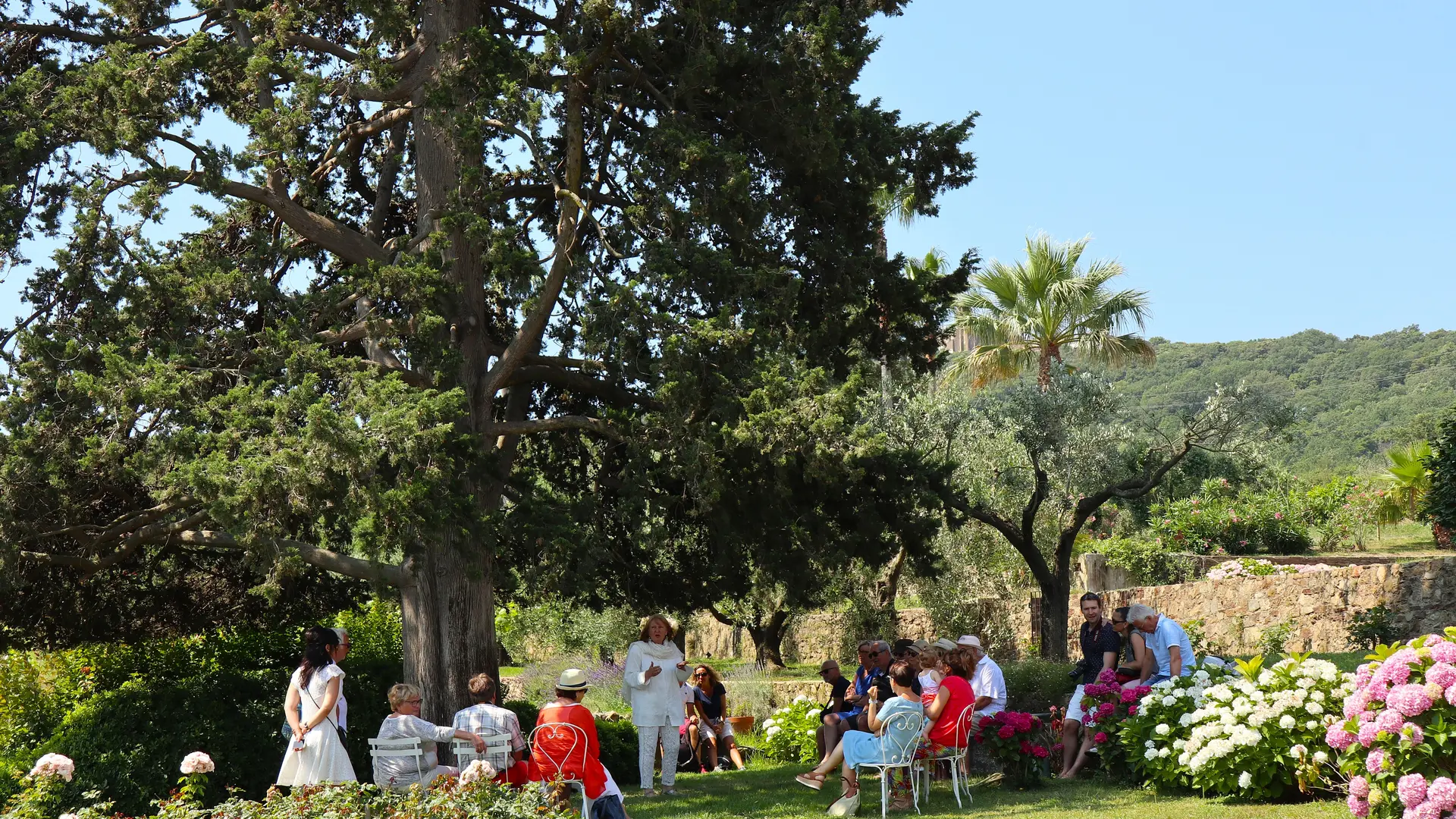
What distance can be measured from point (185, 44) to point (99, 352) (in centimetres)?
296

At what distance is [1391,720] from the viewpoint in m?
6.71

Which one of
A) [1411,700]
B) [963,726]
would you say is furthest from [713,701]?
[1411,700]

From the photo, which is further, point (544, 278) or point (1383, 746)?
point (544, 278)

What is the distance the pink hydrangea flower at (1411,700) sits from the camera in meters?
6.66

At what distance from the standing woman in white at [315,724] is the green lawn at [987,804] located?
269 centimetres

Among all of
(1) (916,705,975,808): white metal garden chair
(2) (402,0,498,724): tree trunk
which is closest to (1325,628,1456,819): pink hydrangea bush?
(1) (916,705,975,808): white metal garden chair

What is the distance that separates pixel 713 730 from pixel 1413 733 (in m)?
8.11

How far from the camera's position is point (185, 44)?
11.8m

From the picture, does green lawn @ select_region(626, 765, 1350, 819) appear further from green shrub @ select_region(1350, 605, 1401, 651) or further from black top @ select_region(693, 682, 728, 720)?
green shrub @ select_region(1350, 605, 1401, 651)

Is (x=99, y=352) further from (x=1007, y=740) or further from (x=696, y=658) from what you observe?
(x=696, y=658)

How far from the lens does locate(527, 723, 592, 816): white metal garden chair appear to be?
7.79m

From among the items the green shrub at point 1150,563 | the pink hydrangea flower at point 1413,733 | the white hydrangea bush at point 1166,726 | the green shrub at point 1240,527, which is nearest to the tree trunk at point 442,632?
the white hydrangea bush at point 1166,726

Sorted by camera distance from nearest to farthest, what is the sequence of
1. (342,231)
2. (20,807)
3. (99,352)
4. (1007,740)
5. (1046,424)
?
(20,807)
(1007,740)
(99,352)
(342,231)
(1046,424)

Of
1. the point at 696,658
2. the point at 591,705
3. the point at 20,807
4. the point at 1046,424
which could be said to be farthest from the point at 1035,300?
the point at 20,807
